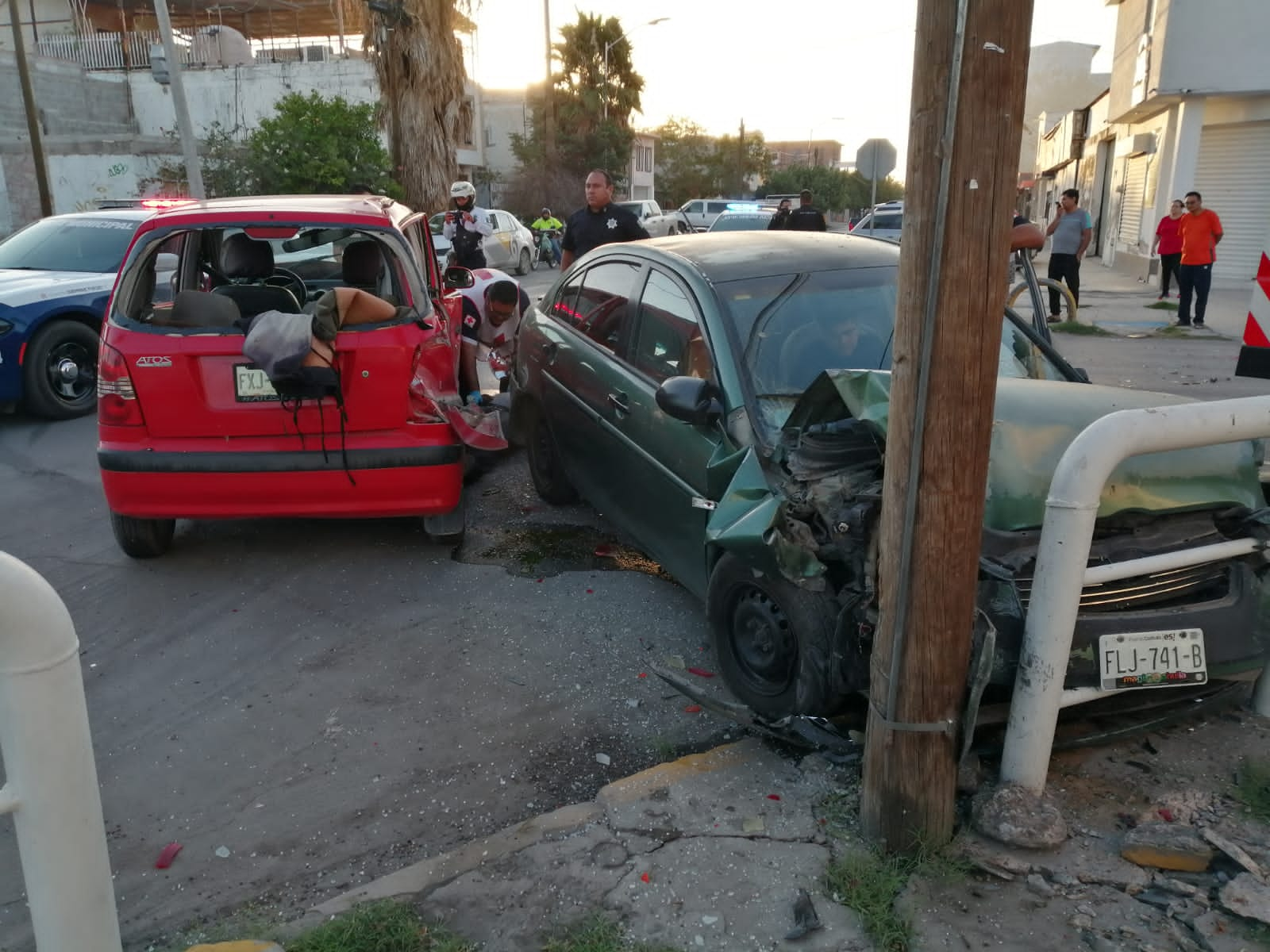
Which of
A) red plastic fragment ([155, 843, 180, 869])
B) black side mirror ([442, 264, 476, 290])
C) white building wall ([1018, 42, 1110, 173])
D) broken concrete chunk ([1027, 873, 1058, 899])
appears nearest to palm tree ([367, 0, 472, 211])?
black side mirror ([442, 264, 476, 290])

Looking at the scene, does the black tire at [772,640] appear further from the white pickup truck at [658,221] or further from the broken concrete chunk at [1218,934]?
the white pickup truck at [658,221]

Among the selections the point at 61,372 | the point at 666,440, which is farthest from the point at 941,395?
the point at 61,372

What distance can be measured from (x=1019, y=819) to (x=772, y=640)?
0.96 metres

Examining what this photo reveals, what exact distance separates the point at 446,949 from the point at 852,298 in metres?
3.01

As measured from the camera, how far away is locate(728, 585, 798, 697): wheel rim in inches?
131

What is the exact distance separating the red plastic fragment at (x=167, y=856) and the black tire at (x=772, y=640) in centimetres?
185

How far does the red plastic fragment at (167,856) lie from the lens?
2953 millimetres

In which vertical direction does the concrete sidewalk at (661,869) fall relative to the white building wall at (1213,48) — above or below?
below

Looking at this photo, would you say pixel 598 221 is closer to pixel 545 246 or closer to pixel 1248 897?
pixel 1248 897

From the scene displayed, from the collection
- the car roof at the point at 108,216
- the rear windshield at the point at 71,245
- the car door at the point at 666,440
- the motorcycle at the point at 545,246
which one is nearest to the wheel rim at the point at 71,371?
the rear windshield at the point at 71,245

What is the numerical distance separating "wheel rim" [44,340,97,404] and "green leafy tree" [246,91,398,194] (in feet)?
47.2

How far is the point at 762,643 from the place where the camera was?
344 cm

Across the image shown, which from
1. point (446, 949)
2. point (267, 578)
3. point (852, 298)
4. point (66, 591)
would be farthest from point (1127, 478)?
point (66, 591)

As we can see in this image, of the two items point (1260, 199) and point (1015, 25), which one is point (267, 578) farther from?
point (1260, 199)
